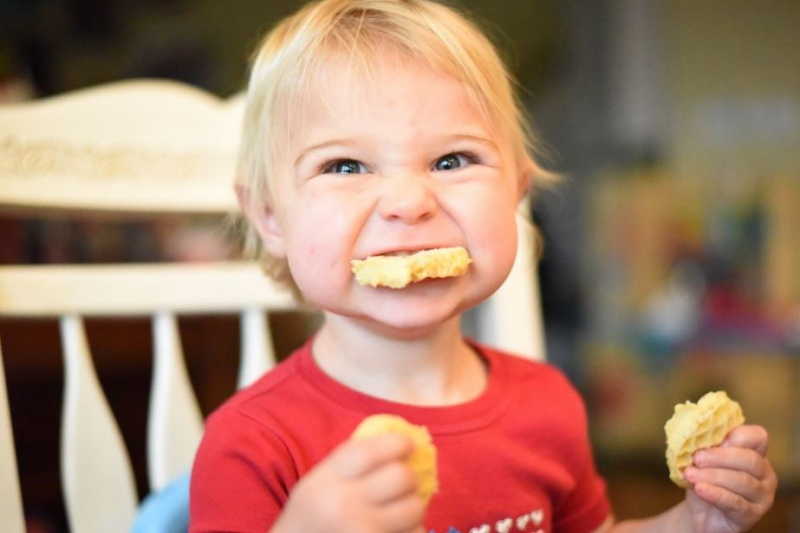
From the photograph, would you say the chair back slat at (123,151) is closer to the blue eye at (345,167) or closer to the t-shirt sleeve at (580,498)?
the blue eye at (345,167)

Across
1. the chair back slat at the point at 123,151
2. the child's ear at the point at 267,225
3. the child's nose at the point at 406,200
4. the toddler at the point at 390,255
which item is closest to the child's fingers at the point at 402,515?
the toddler at the point at 390,255

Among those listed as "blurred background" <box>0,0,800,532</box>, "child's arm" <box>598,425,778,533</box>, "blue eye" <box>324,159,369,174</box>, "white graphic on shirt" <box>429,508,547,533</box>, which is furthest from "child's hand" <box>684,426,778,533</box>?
"blurred background" <box>0,0,800,532</box>

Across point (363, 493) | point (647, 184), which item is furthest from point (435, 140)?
point (647, 184)

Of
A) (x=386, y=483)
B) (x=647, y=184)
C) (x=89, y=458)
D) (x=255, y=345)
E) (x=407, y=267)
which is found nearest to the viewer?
(x=386, y=483)

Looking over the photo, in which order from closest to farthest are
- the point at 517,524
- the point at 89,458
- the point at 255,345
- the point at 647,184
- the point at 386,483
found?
the point at 386,483 < the point at 517,524 < the point at 89,458 < the point at 255,345 < the point at 647,184

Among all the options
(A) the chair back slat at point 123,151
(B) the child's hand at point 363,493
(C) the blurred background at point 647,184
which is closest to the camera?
(B) the child's hand at point 363,493

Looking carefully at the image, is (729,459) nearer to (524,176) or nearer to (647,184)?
(524,176)

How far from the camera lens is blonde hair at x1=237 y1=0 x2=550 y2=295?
708 millimetres

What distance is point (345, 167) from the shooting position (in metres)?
0.71

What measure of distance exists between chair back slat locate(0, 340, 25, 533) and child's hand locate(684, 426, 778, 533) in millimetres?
531

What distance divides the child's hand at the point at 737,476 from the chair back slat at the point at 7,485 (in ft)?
1.74

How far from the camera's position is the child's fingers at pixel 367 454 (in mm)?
506

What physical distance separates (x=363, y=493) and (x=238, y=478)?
183 mm

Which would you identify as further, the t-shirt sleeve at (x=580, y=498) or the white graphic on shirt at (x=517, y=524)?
the t-shirt sleeve at (x=580, y=498)
